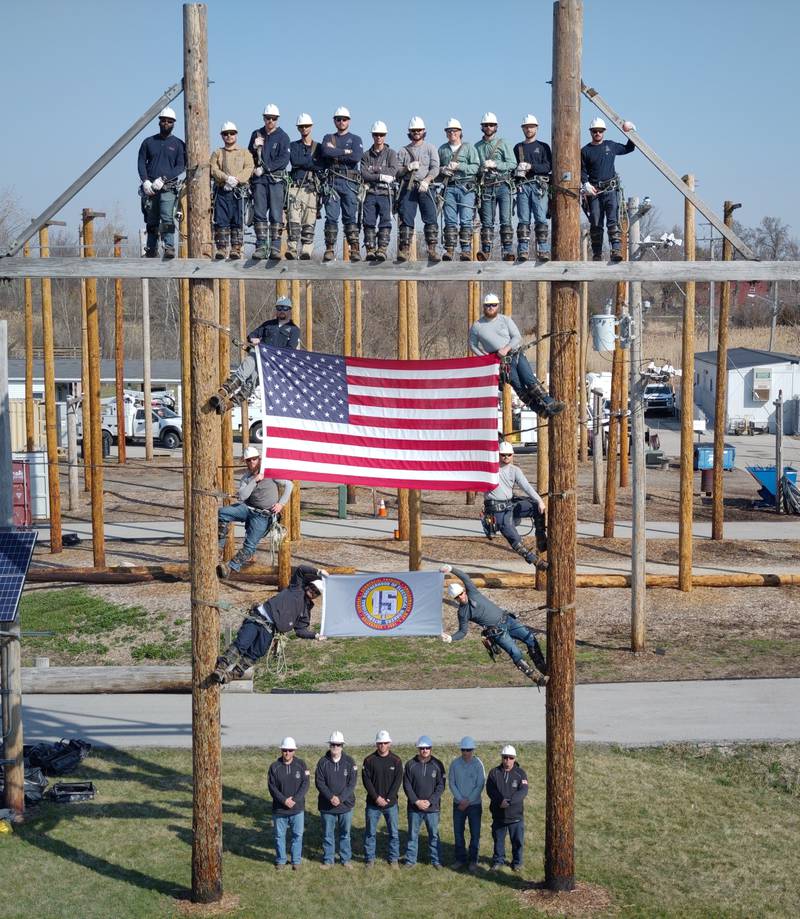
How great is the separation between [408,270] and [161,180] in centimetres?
276

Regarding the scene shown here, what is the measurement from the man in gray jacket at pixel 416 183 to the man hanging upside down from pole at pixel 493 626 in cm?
365

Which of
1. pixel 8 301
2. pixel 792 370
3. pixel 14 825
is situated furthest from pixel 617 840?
pixel 8 301

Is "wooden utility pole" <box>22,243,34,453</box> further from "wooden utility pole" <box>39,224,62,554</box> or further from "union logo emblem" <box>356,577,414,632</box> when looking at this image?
"union logo emblem" <box>356,577,414,632</box>

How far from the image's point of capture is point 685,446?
24.2 m

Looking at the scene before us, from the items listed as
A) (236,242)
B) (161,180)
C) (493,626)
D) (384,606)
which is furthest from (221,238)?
(493,626)

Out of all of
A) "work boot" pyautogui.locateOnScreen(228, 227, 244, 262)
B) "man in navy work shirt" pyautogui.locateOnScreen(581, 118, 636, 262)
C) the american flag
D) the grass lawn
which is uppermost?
"man in navy work shirt" pyautogui.locateOnScreen(581, 118, 636, 262)

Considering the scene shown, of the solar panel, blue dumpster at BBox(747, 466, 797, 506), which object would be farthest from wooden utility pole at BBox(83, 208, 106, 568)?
blue dumpster at BBox(747, 466, 797, 506)

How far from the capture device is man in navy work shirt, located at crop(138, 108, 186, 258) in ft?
41.0

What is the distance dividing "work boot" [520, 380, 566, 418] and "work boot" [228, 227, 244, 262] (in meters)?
3.26

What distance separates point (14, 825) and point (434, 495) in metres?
23.5

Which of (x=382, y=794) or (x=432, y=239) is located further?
(x=382, y=794)

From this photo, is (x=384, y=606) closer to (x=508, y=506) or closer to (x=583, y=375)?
(x=508, y=506)

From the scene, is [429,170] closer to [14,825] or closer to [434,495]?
[14,825]

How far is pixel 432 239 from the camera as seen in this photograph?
12898 millimetres
